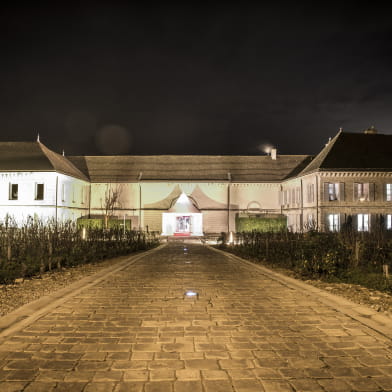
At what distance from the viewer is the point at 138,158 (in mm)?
48625

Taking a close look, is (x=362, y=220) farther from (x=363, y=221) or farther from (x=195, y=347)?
(x=195, y=347)

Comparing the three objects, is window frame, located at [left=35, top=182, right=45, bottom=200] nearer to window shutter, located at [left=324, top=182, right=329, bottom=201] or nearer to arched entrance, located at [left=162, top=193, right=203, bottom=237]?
arched entrance, located at [left=162, top=193, right=203, bottom=237]

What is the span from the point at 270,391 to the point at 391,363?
1.80 m

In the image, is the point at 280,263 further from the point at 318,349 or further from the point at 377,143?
the point at 377,143

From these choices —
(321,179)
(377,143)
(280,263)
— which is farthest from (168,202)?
(280,263)

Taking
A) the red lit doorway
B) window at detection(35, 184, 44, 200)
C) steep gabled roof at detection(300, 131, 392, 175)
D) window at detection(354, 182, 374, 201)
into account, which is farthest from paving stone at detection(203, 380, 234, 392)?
the red lit doorway

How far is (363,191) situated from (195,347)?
33.8 metres

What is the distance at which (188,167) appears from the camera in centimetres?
4688

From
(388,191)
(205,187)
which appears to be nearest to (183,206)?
(205,187)

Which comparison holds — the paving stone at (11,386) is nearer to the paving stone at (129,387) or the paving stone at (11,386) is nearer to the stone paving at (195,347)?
the stone paving at (195,347)

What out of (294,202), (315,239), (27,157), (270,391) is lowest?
(270,391)

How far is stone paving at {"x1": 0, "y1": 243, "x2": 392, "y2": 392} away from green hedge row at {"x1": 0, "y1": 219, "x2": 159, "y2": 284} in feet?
12.0

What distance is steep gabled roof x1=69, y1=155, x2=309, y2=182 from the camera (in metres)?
45.4

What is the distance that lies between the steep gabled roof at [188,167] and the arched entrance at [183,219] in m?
4.04
